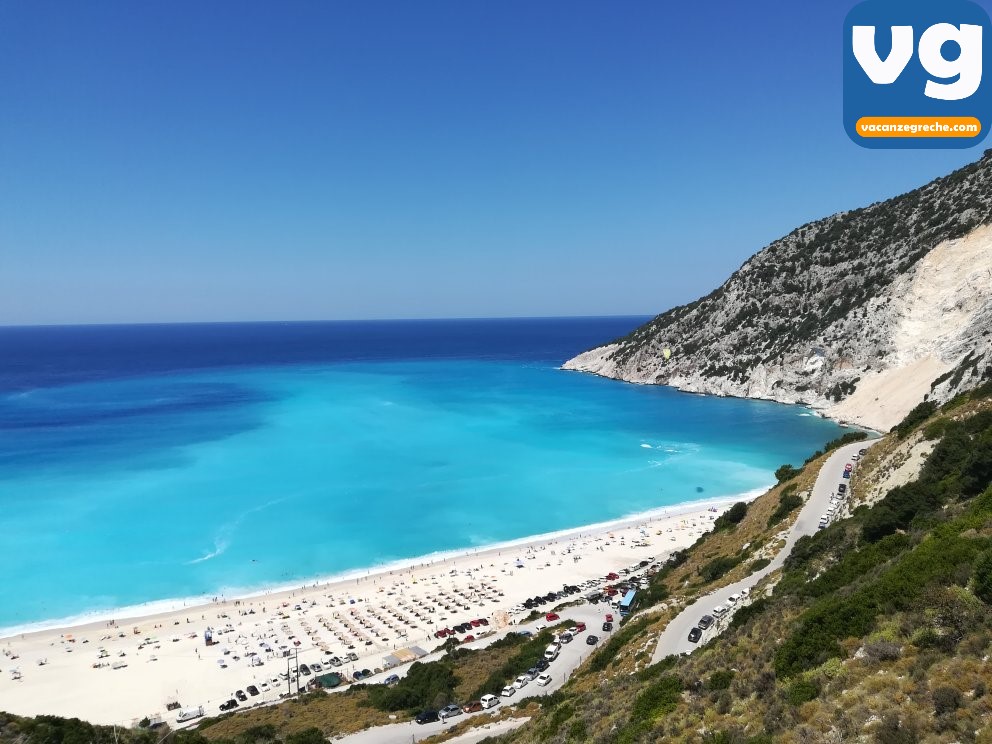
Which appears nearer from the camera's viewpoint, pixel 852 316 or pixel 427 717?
pixel 427 717

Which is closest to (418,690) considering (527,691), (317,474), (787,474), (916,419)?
(527,691)

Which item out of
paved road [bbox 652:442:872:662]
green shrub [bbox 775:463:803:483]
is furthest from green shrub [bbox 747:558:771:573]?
green shrub [bbox 775:463:803:483]

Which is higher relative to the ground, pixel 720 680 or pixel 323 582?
pixel 720 680

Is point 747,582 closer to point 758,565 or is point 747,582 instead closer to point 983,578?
point 758,565

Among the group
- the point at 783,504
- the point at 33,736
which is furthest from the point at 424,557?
the point at 33,736

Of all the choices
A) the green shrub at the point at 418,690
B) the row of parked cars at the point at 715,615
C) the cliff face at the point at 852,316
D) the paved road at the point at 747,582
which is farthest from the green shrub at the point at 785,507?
the cliff face at the point at 852,316

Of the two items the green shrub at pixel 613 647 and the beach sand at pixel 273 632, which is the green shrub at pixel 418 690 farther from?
the green shrub at pixel 613 647
